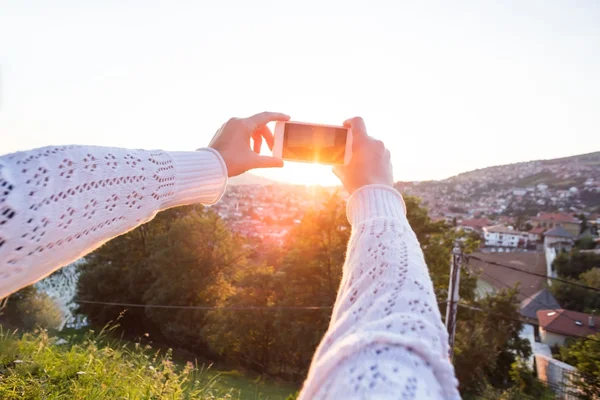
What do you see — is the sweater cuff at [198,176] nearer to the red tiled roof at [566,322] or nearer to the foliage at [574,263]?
the red tiled roof at [566,322]

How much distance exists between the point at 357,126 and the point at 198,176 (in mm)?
770

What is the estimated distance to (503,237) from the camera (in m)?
59.0

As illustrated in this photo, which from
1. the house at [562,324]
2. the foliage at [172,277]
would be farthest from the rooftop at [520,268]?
the foliage at [172,277]

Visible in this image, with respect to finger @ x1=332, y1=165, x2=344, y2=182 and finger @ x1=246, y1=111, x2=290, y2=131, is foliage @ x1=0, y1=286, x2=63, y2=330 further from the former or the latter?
finger @ x1=332, y1=165, x2=344, y2=182

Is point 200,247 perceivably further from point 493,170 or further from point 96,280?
point 493,170

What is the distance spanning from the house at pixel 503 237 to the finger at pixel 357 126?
2458 inches

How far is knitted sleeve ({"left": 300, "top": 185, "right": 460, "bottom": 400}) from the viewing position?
0.51m

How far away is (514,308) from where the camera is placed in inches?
826

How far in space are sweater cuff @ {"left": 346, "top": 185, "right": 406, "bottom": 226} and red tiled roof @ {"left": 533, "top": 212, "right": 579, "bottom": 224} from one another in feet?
215

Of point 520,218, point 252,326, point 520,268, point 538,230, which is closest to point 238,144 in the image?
point 252,326

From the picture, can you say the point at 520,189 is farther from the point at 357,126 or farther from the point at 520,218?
the point at 357,126

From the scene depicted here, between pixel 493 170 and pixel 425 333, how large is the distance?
382ft

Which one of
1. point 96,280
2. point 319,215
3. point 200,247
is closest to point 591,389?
point 319,215

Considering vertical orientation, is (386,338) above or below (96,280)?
above
